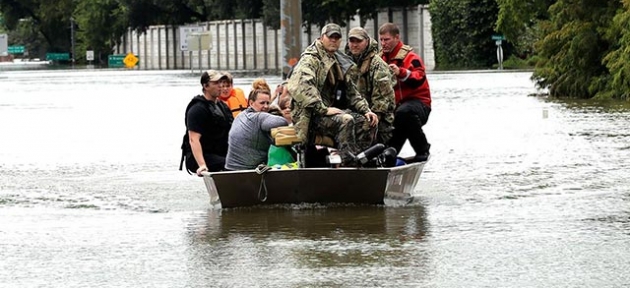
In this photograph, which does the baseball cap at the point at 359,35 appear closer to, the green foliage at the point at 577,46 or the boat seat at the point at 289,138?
the boat seat at the point at 289,138

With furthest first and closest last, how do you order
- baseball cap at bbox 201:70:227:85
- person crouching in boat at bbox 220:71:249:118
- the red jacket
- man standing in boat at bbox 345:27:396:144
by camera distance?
person crouching in boat at bbox 220:71:249:118 → the red jacket → baseball cap at bbox 201:70:227:85 → man standing in boat at bbox 345:27:396:144

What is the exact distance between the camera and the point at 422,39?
294 ft

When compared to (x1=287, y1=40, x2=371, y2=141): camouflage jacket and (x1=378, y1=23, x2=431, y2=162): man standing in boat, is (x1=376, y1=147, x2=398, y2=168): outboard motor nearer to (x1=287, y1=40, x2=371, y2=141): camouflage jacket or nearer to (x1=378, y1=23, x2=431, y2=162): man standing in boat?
(x1=287, y1=40, x2=371, y2=141): camouflage jacket

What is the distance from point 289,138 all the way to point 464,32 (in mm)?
69907

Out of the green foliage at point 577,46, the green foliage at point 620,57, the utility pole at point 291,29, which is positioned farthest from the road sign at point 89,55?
the utility pole at point 291,29

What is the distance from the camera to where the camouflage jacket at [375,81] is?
51.3 ft

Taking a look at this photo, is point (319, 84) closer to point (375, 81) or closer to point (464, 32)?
point (375, 81)

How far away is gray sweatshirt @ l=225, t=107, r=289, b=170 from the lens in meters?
15.4

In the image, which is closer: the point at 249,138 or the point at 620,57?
the point at 249,138

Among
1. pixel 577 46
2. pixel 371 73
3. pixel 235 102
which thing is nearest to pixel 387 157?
pixel 371 73

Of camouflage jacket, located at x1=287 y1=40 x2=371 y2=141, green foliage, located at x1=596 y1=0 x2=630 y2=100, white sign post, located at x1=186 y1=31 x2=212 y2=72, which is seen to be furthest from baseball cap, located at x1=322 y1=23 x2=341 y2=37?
white sign post, located at x1=186 y1=31 x2=212 y2=72

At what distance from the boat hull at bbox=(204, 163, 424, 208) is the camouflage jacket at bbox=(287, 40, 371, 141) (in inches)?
18.9

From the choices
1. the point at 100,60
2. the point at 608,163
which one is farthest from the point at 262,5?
the point at 608,163

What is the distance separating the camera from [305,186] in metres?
14.8
